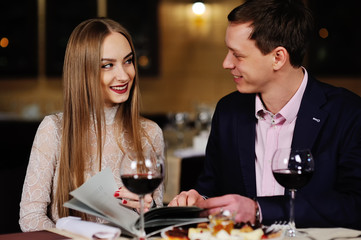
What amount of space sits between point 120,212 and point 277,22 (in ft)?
3.47

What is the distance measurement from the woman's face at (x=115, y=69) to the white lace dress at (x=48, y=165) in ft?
0.49

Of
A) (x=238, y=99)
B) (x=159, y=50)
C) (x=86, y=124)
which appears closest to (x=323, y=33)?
(x=159, y=50)

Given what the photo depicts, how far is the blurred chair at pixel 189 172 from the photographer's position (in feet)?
11.5

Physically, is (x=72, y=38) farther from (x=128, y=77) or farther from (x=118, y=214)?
(x=118, y=214)

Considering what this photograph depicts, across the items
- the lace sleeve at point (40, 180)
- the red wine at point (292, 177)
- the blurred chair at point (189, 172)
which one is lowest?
the blurred chair at point (189, 172)

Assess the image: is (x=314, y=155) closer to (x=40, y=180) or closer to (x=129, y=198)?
(x=129, y=198)

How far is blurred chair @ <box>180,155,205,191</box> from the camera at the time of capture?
3.51 metres

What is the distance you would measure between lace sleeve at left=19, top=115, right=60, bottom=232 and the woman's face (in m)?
0.29

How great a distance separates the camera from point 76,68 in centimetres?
241

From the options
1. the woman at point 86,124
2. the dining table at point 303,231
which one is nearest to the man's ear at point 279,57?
the woman at point 86,124

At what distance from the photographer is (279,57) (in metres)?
2.28

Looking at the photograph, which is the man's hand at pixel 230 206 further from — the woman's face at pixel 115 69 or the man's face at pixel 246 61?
the woman's face at pixel 115 69

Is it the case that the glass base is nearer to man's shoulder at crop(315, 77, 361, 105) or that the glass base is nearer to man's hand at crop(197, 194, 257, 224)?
man's hand at crop(197, 194, 257, 224)

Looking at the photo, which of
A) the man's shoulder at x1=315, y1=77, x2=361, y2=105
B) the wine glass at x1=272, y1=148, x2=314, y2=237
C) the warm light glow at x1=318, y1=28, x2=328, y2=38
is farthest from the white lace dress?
the warm light glow at x1=318, y1=28, x2=328, y2=38
